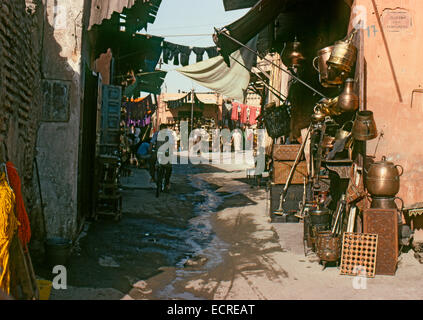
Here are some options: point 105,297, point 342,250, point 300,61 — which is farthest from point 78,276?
point 300,61

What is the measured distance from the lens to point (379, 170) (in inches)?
232

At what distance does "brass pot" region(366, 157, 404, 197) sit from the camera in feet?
19.1

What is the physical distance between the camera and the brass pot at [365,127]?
19.3 feet

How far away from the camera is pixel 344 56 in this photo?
616 cm

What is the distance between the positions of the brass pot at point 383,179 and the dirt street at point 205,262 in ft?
3.21

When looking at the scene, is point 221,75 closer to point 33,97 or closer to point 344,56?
point 344,56

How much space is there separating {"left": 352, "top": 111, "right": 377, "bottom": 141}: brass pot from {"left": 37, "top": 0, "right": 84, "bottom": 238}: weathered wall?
373 centimetres

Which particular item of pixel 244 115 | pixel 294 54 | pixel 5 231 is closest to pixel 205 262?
pixel 5 231

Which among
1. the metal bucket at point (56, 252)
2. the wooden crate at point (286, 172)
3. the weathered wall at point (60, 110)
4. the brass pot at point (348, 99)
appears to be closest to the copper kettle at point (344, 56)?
the brass pot at point (348, 99)

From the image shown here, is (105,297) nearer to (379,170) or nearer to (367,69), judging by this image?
(379,170)

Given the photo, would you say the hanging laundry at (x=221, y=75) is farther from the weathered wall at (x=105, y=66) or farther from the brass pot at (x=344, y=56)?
the brass pot at (x=344, y=56)

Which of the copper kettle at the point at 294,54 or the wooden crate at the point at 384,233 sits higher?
the copper kettle at the point at 294,54

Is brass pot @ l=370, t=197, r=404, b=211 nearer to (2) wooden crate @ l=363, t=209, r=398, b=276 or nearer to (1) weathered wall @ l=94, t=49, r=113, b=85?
(2) wooden crate @ l=363, t=209, r=398, b=276

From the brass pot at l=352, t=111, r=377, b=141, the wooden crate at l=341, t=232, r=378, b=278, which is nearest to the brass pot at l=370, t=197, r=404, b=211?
the wooden crate at l=341, t=232, r=378, b=278
